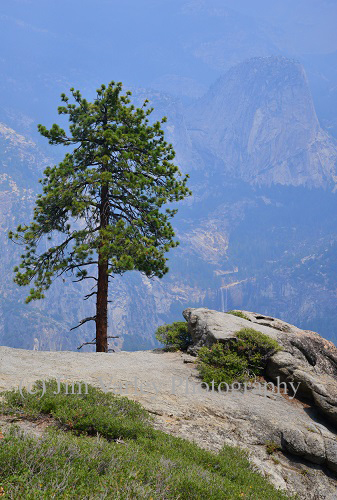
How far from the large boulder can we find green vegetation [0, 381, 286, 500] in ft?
17.0

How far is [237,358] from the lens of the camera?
44.6 ft

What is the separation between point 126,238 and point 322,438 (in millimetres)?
10212

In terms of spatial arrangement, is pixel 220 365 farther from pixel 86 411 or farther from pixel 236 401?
pixel 86 411

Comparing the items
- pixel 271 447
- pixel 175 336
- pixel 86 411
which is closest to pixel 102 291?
pixel 175 336

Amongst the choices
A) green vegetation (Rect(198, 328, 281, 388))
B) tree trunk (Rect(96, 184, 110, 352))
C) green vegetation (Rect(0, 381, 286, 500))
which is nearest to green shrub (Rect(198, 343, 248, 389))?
green vegetation (Rect(198, 328, 281, 388))

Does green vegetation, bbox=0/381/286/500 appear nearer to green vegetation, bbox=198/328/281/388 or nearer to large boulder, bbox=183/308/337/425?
green vegetation, bbox=198/328/281/388

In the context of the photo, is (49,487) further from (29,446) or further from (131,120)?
(131,120)

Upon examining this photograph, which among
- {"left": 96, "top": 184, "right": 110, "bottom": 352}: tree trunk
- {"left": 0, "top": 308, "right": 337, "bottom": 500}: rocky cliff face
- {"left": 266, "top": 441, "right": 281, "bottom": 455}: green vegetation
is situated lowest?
{"left": 266, "top": 441, "right": 281, "bottom": 455}: green vegetation

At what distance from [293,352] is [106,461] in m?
11.8

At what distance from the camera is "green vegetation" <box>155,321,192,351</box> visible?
17.7 meters

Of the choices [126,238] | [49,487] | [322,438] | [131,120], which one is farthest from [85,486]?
[131,120]

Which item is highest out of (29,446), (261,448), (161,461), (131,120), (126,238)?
(131,120)

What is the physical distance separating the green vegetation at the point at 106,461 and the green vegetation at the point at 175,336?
342 inches

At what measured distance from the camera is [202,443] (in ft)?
29.8
